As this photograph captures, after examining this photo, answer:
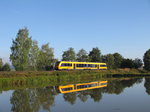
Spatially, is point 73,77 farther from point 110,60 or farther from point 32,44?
point 110,60

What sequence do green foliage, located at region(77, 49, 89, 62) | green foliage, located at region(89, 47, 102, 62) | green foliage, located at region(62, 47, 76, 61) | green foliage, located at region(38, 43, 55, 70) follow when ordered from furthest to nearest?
green foliage, located at region(89, 47, 102, 62) → green foliage, located at region(77, 49, 89, 62) → green foliage, located at region(62, 47, 76, 61) → green foliage, located at region(38, 43, 55, 70)

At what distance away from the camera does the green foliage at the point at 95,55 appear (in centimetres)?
8665

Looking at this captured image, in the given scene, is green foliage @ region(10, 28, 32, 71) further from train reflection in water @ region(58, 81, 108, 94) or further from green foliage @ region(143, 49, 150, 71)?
green foliage @ region(143, 49, 150, 71)

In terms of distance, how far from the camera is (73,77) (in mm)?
42938

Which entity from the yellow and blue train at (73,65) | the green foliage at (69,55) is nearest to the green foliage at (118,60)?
the green foliage at (69,55)

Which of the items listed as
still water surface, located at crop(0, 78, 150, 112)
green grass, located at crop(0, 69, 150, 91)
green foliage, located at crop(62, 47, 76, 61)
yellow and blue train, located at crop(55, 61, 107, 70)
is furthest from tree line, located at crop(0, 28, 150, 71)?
still water surface, located at crop(0, 78, 150, 112)

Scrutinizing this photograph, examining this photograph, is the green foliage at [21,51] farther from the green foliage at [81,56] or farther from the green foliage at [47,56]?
the green foliage at [81,56]

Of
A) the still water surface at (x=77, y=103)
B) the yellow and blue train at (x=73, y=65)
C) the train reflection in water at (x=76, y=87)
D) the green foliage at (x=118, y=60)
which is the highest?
the green foliage at (x=118, y=60)

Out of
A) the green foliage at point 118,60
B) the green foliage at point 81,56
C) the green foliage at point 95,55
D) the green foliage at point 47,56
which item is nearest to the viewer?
the green foliage at point 47,56

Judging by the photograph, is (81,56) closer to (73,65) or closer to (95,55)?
(95,55)

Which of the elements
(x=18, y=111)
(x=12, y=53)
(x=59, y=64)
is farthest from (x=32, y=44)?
(x=18, y=111)

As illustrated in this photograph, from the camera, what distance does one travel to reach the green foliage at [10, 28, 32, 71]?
49.9 meters

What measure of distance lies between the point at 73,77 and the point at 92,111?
29585mm

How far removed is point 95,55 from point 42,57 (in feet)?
98.6
